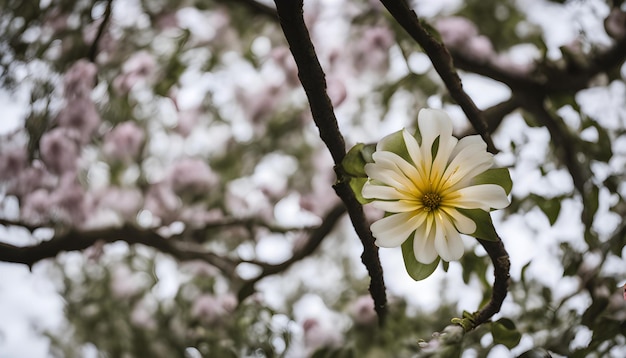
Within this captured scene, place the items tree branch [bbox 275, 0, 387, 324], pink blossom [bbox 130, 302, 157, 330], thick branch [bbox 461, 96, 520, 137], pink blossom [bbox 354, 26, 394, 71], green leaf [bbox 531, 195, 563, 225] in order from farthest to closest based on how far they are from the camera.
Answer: pink blossom [bbox 130, 302, 157, 330], pink blossom [bbox 354, 26, 394, 71], thick branch [bbox 461, 96, 520, 137], green leaf [bbox 531, 195, 563, 225], tree branch [bbox 275, 0, 387, 324]

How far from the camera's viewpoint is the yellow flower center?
292 mm

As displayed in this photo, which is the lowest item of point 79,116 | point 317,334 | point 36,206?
point 36,206

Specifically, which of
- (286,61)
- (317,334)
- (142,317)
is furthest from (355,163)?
(142,317)

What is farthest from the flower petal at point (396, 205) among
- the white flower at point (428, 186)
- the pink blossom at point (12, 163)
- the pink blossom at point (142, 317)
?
the pink blossom at point (142, 317)

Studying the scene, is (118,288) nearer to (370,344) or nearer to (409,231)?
(370,344)

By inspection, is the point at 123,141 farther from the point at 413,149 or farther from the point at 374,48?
the point at 413,149

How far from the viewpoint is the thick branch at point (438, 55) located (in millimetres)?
323

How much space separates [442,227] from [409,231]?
0.02m

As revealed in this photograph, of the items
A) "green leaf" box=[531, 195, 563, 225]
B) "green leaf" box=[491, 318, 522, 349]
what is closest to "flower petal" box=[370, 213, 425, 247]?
"green leaf" box=[491, 318, 522, 349]

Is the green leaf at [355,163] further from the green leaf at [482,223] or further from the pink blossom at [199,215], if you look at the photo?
the pink blossom at [199,215]

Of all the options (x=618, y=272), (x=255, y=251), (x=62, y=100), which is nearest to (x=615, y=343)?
(x=618, y=272)

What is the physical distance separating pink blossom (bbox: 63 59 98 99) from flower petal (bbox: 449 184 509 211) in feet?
1.82

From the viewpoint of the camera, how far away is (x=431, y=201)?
0.29m

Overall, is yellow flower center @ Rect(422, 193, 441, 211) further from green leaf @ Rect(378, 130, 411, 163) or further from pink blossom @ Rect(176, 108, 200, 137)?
pink blossom @ Rect(176, 108, 200, 137)
